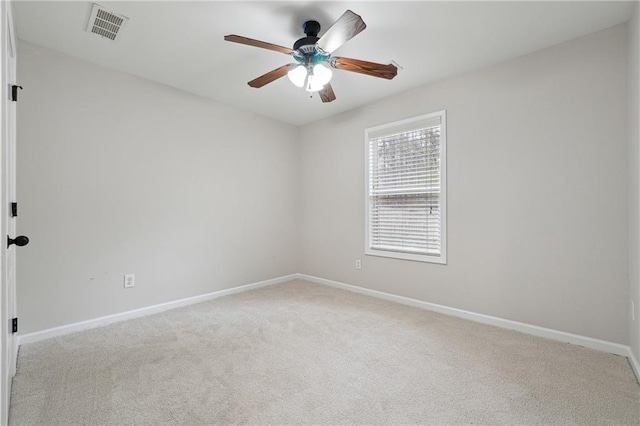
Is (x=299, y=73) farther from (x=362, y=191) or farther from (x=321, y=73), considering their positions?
(x=362, y=191)

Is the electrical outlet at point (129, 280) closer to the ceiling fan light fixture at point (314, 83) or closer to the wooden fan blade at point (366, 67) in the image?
the ceiling fan light fixture at point (314, 83)

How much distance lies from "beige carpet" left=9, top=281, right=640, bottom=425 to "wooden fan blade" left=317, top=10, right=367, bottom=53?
87.3 inches

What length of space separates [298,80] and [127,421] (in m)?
2.41

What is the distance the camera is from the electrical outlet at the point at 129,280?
2.98 m

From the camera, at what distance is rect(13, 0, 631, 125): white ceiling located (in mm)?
Answer: 2055

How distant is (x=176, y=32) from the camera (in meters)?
2.33

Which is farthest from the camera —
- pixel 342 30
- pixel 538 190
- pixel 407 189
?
pixel 407 189

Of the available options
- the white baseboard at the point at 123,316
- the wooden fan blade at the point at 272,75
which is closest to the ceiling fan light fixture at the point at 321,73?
the wooden fan blade at the point at 272,75

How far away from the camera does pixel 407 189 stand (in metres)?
3.47

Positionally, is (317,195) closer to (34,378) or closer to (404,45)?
(404,45)

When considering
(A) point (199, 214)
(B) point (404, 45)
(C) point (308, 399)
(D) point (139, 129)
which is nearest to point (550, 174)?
(B) point (404, 45)

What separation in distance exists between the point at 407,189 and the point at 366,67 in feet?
5.36

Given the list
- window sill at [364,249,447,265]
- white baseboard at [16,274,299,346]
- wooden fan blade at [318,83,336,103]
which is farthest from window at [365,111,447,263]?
white baseboard at [16,274,299,346]

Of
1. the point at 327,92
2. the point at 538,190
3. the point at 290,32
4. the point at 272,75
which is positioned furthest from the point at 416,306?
the point at 290,32
